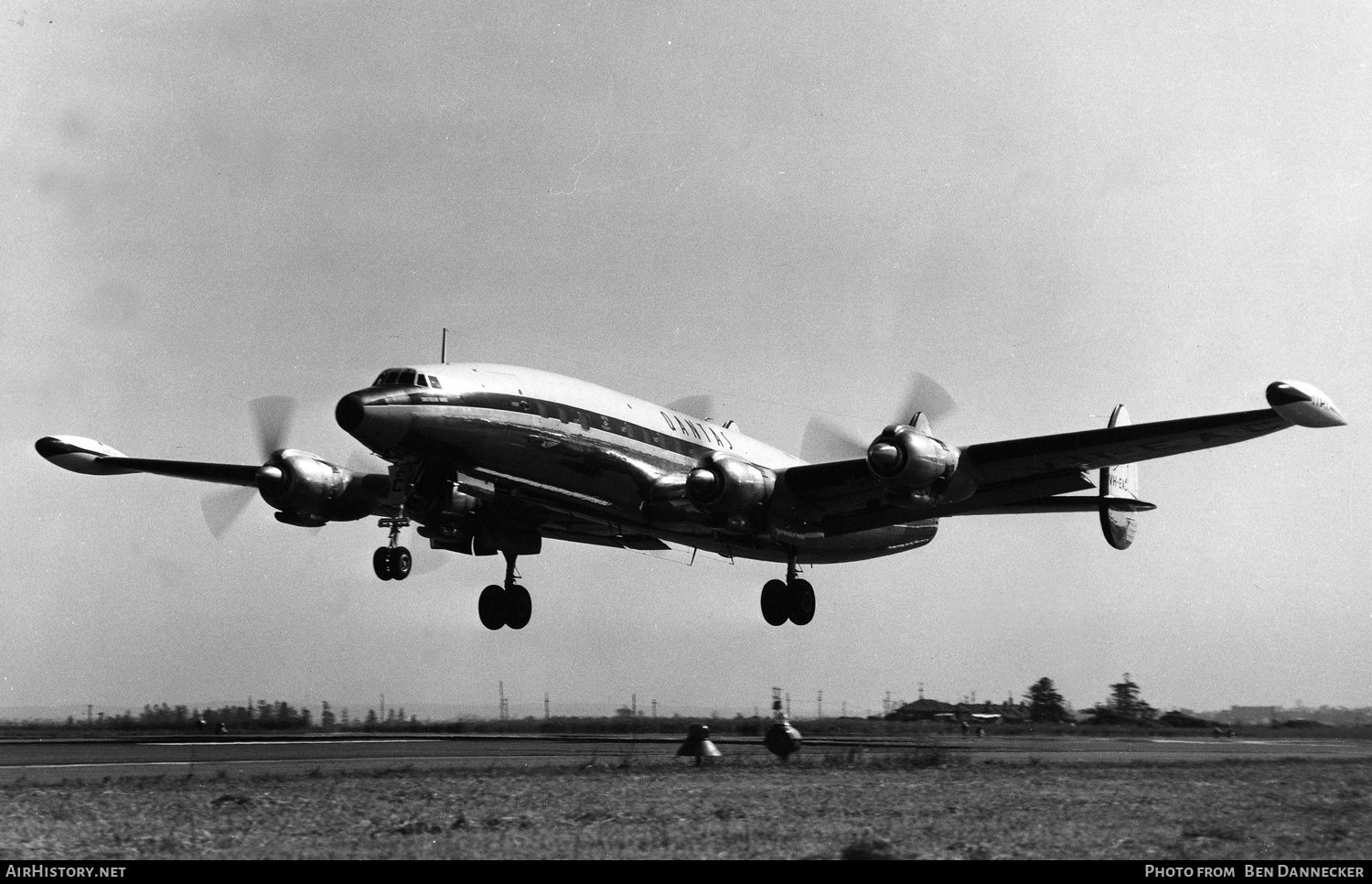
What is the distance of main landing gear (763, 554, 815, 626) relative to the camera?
30219 millimetres

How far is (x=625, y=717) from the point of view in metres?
38.4

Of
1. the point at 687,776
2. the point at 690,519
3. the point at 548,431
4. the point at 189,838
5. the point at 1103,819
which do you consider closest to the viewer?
the point at 189,838

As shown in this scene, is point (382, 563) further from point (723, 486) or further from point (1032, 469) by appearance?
point (1032, 469)

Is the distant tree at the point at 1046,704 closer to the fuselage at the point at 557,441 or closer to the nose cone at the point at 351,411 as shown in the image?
the fuselage at the point at 557,441

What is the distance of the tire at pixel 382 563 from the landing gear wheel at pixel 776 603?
390 inches

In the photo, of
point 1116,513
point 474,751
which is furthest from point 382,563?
point 1116,513

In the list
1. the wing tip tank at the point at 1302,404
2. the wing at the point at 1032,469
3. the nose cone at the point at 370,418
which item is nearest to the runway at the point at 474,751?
the wing at the point at 1032,469

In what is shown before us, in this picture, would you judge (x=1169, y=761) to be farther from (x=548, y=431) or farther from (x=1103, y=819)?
(x=548, y=431)

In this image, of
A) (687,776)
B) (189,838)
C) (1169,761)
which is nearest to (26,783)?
(189,838)

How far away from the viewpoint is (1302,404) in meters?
18.7

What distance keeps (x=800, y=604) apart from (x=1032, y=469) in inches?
307

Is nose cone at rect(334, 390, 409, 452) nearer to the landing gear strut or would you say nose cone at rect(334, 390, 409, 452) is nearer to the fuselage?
the fuselage

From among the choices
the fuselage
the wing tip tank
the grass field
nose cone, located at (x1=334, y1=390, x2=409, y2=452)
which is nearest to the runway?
the grass field

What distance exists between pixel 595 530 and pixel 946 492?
8.81 m
